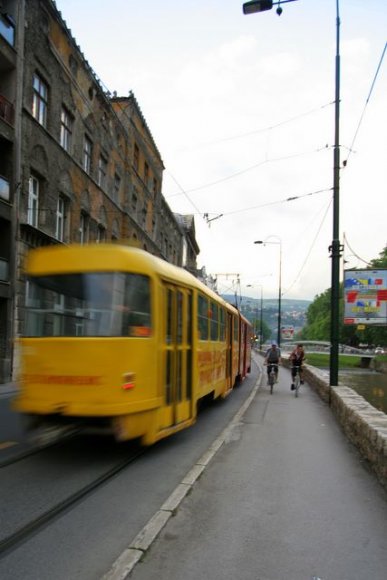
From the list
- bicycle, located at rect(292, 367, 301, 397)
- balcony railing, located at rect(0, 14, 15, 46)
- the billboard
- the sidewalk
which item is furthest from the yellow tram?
the billboard

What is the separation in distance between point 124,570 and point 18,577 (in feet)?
2.29

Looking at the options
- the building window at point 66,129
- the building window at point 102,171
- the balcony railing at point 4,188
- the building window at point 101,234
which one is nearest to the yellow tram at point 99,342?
the balcony railing at point 4,188

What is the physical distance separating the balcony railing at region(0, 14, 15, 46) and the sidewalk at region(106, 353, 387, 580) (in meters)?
15.8

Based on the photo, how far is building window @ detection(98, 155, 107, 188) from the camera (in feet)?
90.4

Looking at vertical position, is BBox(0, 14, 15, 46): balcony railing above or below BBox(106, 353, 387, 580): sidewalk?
above

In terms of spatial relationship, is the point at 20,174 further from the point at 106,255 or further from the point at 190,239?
the point at 190,239

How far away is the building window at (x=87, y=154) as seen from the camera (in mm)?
25156

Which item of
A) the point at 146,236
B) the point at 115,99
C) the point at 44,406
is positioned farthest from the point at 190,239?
the point at 44,406

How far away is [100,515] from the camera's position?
186 inches

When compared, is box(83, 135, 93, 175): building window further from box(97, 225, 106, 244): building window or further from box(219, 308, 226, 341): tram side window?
box(219, 308, 226, 341): tram side window

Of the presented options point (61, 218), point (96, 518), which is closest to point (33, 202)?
point (61, 218)

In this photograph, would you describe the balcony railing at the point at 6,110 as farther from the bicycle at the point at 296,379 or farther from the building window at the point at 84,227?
the bicycle at the point at 296,379

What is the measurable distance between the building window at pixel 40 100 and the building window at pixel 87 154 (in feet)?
13.8

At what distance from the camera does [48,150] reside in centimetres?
2056
